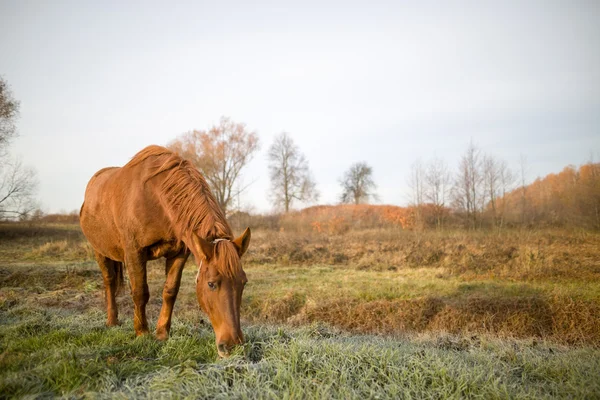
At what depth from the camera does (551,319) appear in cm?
694

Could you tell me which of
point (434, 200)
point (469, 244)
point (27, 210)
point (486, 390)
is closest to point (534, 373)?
point (486, 390)

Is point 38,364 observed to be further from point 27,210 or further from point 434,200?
point 434,200

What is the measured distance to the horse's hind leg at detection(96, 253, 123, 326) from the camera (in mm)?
5132

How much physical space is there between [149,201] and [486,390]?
3.85 m

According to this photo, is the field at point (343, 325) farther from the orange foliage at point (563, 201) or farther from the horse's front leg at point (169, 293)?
the orange foliage at point (563, 201)

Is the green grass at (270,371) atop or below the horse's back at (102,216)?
below

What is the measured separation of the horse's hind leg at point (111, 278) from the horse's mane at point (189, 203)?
7.27 ft

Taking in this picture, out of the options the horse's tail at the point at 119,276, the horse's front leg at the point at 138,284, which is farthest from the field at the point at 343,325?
the horse's front leg at the point at 138,284

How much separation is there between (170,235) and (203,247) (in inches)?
43.8

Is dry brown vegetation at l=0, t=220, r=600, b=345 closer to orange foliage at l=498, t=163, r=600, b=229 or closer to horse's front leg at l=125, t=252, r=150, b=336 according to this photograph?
horse's front leg at l=125, t=252, r=150, b=336

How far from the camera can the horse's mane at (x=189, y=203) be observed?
3.21 meters

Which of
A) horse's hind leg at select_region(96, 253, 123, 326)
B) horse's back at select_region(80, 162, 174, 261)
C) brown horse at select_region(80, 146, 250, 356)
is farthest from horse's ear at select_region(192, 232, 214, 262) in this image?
horse's hind leg at select_region(96, 253, 123, 326)

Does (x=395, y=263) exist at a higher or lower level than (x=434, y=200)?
lower

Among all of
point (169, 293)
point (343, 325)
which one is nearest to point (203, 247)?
point (169, 293)
